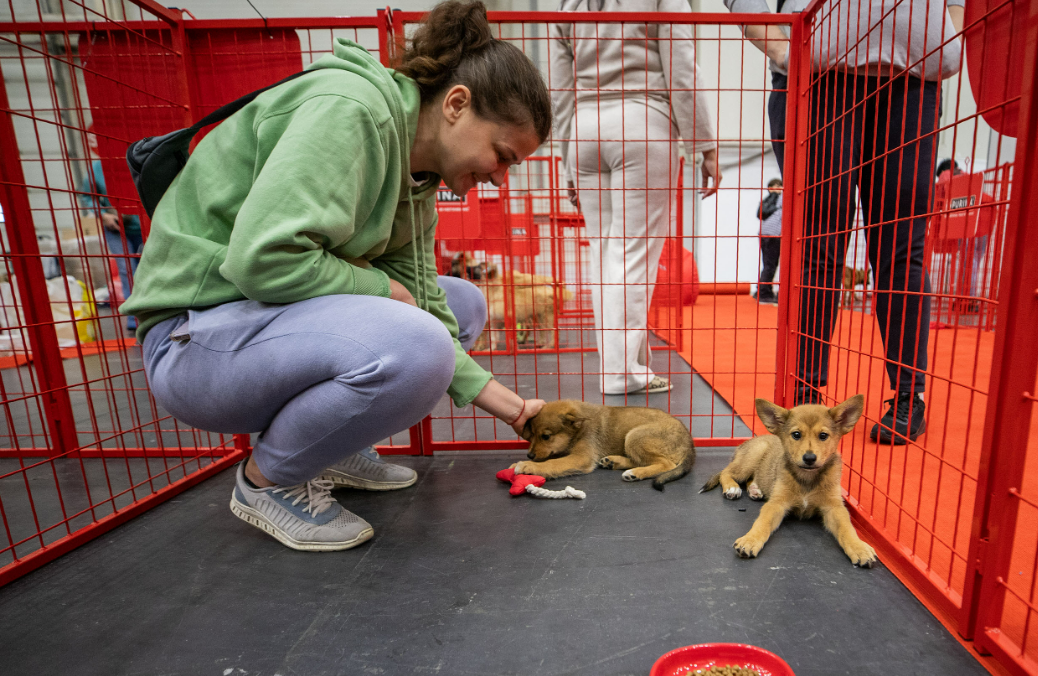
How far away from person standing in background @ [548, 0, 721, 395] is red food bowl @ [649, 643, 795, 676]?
1.55 metres

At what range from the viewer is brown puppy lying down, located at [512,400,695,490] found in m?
1.99

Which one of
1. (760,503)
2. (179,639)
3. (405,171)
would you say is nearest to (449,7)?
(405,171)

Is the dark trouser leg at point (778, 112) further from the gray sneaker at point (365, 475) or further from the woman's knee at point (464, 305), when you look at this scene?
the gray sneaker at point (365, 475)

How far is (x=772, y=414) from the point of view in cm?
166

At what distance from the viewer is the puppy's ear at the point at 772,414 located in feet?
5.41

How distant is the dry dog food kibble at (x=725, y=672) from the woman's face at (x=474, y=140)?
1219mm

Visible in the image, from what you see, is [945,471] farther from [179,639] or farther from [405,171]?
[179,639]

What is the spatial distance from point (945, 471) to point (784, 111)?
157 cm

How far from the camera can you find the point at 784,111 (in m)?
2.26

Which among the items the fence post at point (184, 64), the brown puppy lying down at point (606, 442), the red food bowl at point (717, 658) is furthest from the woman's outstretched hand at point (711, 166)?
the fence post at point (184, 64)

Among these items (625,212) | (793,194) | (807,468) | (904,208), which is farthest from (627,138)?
(807,468)

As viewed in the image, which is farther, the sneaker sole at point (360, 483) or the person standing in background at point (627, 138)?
the person standing in background at point (627, 138)

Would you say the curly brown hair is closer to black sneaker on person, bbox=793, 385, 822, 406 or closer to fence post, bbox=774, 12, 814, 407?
fence post, bbox=774, 12, 814, 407

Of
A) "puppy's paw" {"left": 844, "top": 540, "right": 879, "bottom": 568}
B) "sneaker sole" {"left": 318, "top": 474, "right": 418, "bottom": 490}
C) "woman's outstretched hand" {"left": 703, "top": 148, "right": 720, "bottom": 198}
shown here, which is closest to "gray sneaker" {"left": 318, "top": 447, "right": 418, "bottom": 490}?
"sneaker sole" {"left": 318, "top": 474, "right": 418, "bottom": 490}
